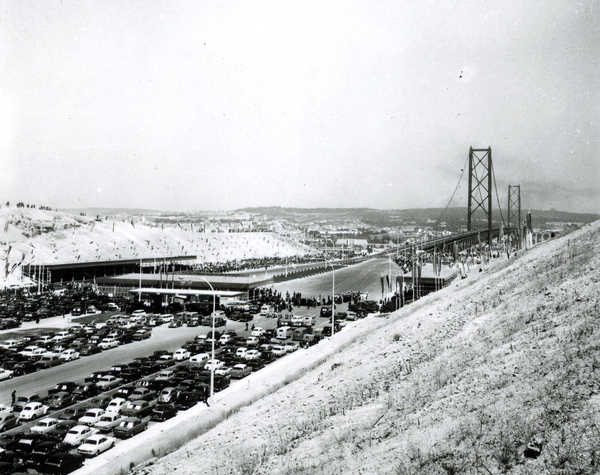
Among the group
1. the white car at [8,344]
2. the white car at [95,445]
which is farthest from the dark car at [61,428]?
the white car at [8,344]

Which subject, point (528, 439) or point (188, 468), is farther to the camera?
point (188, 468)

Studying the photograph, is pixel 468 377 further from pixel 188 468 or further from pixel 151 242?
pixel 151 242

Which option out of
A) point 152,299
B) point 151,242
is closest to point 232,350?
point 152,299

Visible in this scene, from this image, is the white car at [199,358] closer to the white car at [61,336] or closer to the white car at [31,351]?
the white car at [31,351]

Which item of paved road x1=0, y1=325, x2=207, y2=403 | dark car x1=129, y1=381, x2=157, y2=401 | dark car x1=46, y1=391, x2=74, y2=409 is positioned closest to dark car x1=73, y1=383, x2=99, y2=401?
dark car x1=46, y1=391, x2=74, y2=409

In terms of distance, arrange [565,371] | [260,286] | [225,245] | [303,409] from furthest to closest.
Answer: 1. [225,245]
2. [260,286]
3. [303,409]
4. [565,371]

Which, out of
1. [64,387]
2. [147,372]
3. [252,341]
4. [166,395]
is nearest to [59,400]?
[64,387]

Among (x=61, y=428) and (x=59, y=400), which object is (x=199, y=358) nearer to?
(x=59, y=400)
